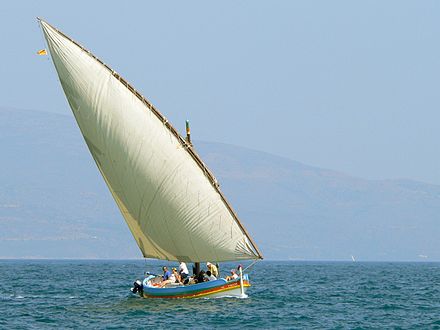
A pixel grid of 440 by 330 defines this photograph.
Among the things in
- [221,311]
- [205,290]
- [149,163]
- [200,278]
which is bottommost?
[221,311]

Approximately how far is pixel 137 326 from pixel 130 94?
40.8 feet

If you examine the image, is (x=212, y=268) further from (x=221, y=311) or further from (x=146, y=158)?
(x=146, y=158)

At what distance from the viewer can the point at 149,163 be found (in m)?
57.9

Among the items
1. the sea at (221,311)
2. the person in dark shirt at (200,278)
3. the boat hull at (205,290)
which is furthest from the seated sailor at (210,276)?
the sea at (221,311)

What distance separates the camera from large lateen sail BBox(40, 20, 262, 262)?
57156 mm

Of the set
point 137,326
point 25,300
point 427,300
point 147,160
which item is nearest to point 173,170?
point 147,160

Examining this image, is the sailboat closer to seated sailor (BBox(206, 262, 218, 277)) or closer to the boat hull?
the boat hull

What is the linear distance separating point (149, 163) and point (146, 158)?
0.98ft

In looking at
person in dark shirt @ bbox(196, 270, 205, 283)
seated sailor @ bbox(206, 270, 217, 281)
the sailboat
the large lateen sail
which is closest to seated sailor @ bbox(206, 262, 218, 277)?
seated sailor @ bbox(206, 270, 217, 281)

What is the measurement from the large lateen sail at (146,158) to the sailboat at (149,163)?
50mm

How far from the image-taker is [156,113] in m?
57.4

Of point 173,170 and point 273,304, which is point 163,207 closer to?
point 173,170

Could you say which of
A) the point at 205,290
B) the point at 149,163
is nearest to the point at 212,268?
the point at 205,290

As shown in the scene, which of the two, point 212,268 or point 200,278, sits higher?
point 212,268
